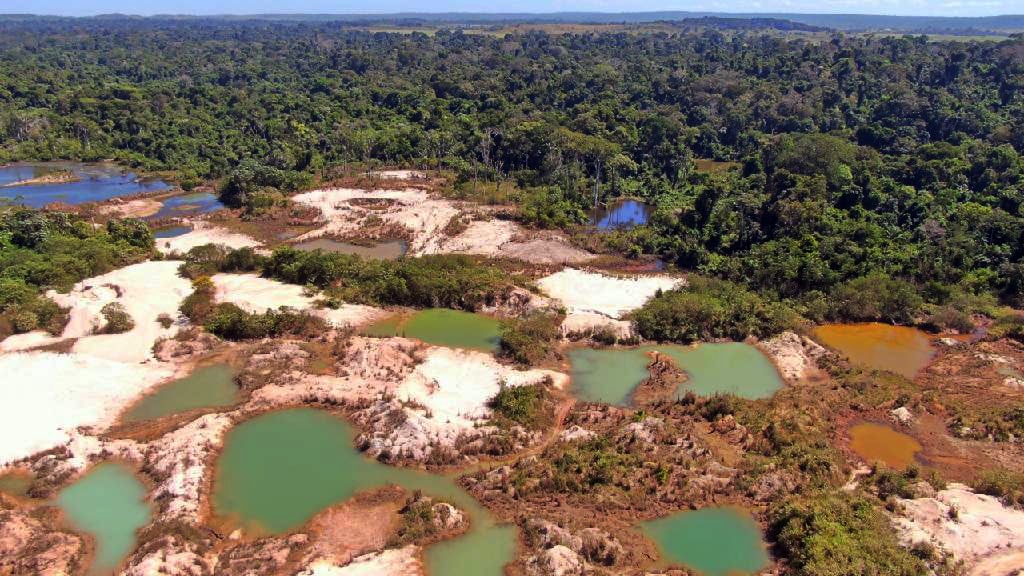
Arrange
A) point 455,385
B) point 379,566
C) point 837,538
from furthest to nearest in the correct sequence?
point 455,385, point 379,566, point 837,538

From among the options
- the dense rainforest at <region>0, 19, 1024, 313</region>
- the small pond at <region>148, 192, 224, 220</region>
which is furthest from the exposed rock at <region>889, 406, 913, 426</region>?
the small pond at <region>148, 192, 224, 220</region>

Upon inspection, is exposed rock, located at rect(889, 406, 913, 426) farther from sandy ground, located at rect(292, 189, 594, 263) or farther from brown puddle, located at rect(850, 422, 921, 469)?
sandy ground, located at rect(292, 189, 594, 263)

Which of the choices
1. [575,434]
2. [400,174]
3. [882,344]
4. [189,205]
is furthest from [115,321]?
[882,344]

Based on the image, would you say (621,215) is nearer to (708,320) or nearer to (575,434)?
(708,320)

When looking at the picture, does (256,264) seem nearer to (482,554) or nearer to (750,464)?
(482,554)

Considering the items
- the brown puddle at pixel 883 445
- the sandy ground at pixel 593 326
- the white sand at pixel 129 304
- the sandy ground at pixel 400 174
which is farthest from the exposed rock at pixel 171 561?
the sandy ground at pixel 400 174

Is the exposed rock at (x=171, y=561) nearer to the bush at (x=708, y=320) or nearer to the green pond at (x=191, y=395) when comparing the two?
the green pond at (x=191, y=395)

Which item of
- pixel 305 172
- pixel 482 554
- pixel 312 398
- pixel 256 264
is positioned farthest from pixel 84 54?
pixel 482 554
